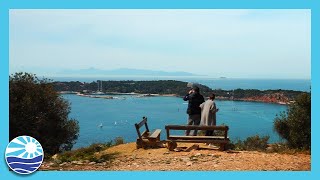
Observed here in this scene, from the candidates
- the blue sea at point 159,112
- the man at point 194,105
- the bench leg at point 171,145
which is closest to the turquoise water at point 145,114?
the blue sea at point 159,112

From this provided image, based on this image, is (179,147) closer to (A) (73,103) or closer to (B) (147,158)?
(B) (147,158)

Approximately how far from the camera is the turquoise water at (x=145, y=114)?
21594 mm

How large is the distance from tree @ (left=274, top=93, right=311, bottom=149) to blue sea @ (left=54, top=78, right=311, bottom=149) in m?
0.84

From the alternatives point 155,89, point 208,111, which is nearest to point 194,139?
point 208,111

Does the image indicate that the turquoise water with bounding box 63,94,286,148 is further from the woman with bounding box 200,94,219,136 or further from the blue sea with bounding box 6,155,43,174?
the blue sea with bounding box 6,155,43,174

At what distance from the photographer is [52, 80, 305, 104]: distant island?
58.2 ft

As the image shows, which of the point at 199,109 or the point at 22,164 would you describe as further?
the point at 199,109

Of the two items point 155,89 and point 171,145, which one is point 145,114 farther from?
point 171,145

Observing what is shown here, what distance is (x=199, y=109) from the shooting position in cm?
1279

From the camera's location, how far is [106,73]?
14578 mm

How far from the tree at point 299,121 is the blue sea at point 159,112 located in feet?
2.77

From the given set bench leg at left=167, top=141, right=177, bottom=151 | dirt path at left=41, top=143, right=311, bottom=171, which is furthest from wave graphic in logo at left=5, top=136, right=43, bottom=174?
bench leg at left=167, top=141, right=177, bottom=151

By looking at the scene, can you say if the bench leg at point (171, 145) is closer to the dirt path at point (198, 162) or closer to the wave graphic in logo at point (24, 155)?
the dirt path at point (198, 162)

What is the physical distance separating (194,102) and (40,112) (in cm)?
843
